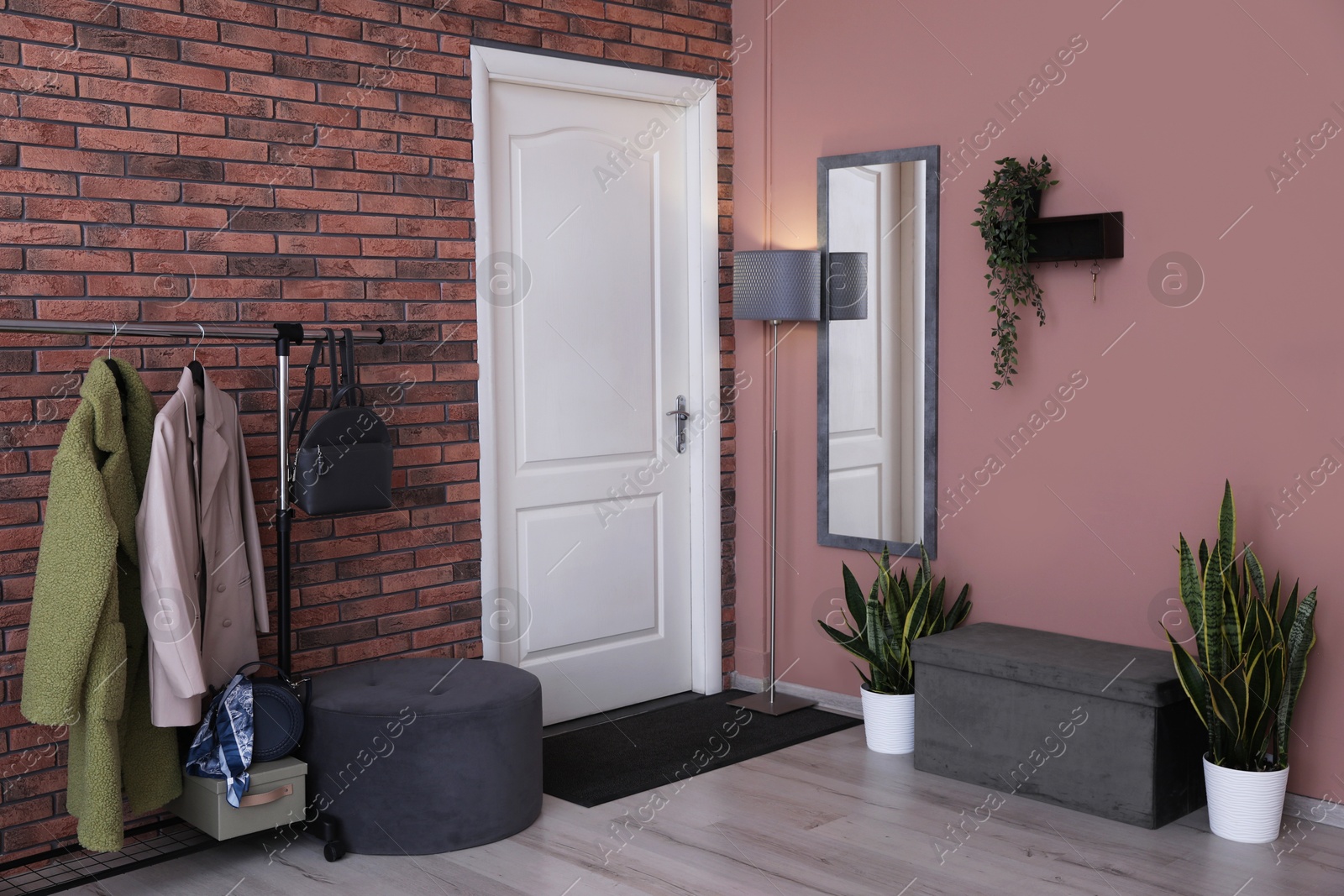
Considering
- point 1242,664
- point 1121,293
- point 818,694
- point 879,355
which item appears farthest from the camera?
point 818,694

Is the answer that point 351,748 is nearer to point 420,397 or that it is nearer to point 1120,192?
point 420,397

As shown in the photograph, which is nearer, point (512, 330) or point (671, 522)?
point (512, 330)

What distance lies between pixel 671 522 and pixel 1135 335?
70.8 inches

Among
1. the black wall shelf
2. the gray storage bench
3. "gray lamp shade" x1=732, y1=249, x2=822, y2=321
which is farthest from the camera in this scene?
"gray lamp shade" x1=732, y1=249, x2=822, y2=321

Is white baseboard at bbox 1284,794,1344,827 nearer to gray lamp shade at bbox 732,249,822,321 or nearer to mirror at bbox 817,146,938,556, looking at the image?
mirror at bbox 817,146,938,556

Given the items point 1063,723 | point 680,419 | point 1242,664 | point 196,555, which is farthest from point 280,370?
point 1242,664

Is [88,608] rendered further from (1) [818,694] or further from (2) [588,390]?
(1) [818,694]

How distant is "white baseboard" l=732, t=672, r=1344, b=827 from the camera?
3320mm

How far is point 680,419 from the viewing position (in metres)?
4.60

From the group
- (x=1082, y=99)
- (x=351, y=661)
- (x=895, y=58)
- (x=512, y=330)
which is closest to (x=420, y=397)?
(x=512, y=330)

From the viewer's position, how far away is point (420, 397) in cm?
381

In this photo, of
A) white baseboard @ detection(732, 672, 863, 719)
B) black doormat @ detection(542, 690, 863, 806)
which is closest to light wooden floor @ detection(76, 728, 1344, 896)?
black doormat @ detection(542, 690, 863, 806)

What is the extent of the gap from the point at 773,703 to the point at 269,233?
2.38 meters

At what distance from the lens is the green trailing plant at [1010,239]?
3.74 metres
